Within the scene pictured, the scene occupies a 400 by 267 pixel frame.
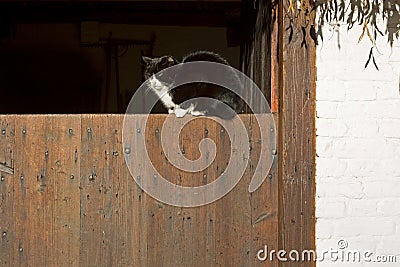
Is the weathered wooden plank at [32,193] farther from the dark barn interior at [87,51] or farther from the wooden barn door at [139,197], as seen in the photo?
the dark barn interior at [87,51]

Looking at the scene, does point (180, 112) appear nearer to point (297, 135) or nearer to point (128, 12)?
point (297, 135)

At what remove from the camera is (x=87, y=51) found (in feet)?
18.1

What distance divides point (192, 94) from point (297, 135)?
26.7 inches

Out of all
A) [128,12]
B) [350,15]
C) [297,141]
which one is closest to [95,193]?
[297,141]

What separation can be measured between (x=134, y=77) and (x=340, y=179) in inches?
119

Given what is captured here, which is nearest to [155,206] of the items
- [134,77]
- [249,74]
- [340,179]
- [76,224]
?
[76,224]

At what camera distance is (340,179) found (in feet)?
9.10

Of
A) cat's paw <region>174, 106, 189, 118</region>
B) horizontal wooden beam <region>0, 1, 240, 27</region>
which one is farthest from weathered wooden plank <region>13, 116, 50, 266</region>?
horizontal wooden beam <region>0, 1, 240, 27</region>

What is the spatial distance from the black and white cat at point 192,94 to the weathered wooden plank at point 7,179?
2.13 feet

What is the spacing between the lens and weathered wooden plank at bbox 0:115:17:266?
2713 millimetres

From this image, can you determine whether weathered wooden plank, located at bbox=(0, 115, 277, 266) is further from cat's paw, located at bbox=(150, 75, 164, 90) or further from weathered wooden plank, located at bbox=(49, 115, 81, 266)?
cat's paw, located at bbox=(150, 75, 164, 90)

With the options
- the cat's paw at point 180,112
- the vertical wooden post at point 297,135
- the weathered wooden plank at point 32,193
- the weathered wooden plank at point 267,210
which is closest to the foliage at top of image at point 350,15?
the vertical wooden post at point 297,135

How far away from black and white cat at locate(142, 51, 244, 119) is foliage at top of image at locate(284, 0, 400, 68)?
0.46 meters

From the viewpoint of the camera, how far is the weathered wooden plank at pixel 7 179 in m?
2.71
